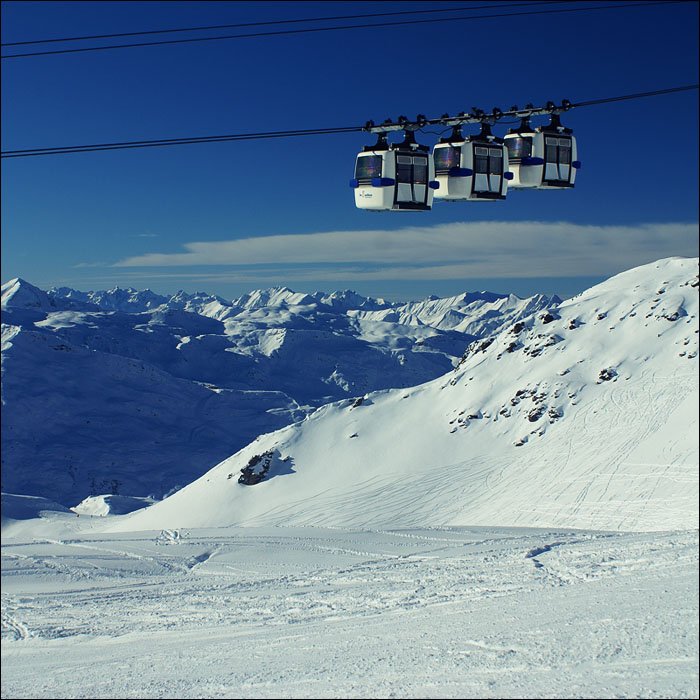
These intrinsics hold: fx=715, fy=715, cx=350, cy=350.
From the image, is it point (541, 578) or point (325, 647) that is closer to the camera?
point (325, 647)

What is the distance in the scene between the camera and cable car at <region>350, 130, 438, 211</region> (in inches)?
460

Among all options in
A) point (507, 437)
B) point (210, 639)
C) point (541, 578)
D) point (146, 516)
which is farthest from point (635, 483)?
point (146, 516)

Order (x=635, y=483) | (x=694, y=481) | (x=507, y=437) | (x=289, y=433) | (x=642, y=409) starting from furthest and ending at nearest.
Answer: (x=289, y=433) → (x=507, y=437) → (x=642, y=409) → (x=635, y=483) → (x=694, y=481)

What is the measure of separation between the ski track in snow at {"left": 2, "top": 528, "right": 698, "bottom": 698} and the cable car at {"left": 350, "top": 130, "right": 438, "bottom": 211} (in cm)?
684

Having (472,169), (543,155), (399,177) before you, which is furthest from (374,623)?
(543,155)

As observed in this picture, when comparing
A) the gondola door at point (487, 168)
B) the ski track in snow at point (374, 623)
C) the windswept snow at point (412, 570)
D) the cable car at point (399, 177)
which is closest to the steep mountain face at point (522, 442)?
the windswept snow at point (412, 570)

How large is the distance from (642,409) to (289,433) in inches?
1479

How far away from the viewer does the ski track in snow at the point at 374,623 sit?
28.6ft

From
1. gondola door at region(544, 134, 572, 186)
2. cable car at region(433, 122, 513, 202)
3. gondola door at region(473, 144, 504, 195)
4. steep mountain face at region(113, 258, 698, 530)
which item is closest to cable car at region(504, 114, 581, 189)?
gondola door at region(544, 134, 572, 186)

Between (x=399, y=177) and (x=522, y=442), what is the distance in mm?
59130

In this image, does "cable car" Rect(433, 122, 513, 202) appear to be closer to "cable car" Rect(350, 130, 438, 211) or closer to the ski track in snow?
"cable car" Rect(350, 130, 438, 211)

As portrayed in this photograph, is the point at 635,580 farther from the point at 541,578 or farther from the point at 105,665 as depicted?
the point at 105,665

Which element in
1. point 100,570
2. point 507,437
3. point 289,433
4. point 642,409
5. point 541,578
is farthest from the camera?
point 289,433

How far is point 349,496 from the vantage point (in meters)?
62.1
